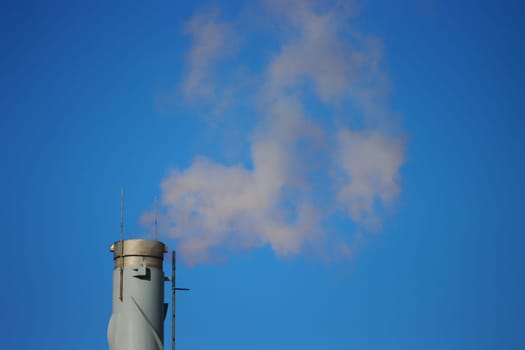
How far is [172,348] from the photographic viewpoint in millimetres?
35094

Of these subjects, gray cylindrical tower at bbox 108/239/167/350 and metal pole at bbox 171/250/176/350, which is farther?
metal pole at bbox 171/250/176/350

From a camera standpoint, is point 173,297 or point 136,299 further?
point 173,297

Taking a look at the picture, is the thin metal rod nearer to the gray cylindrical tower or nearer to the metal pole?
the metal pole

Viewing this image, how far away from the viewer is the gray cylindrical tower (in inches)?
1341

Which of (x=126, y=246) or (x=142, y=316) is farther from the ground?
(x=126, y=246)

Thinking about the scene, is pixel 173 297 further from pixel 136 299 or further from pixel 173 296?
pixel 136 299

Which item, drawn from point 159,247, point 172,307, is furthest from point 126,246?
point 172,307

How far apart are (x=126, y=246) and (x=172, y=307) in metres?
3.65

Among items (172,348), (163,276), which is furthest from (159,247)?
A: (172,348)

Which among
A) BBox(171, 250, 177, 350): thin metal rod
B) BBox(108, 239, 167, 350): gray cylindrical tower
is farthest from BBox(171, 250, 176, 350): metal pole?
BBox(108, 239, 167, 350): gray cylindrical tower

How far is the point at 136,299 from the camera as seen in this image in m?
34.2

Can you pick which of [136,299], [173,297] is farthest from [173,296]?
[136,299]

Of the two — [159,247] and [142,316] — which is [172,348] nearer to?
[142,316]

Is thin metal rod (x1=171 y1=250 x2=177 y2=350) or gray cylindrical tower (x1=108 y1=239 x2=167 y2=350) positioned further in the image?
thin metal rod (x1=171 y1=250 x2=177 y2=350)
